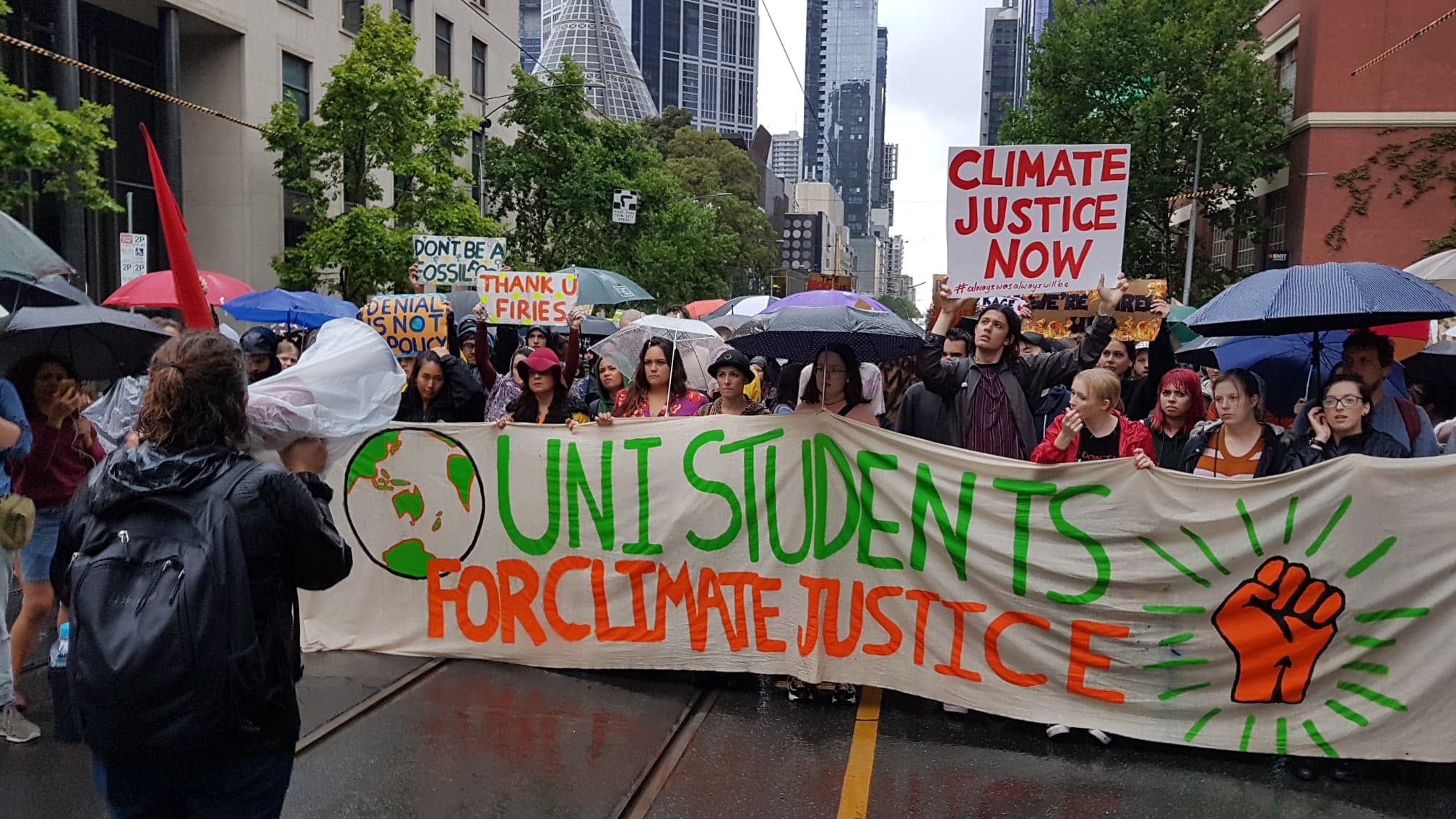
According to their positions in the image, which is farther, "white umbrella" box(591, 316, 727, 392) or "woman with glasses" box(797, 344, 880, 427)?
"white umbrella" box(591, 316, 727, 392)

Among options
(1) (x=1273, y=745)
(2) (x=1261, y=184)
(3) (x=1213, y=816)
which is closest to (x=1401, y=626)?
(1) (x=1273, y=745)

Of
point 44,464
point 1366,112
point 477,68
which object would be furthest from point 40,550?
point 477,68

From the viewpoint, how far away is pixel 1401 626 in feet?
15.2

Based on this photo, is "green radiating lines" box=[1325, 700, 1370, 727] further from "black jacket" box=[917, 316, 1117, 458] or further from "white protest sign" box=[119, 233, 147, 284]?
"white protest sign" box=[119, 233, 147, 284]

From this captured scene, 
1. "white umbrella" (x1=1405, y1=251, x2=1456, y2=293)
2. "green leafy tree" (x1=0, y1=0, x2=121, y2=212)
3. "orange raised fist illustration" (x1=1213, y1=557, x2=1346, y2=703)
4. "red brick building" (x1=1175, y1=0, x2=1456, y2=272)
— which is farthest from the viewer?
"red brick building" (x1=1175, y1=0, x2=1456, y2=272)

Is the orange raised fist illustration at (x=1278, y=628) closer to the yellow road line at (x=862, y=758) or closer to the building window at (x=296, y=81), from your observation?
the yellow road line at (x=862, y=758)

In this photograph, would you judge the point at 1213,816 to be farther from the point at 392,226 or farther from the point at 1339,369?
the point at 392,226

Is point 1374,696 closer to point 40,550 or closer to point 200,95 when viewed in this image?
point 40,550

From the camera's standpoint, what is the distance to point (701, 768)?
4.60 metres

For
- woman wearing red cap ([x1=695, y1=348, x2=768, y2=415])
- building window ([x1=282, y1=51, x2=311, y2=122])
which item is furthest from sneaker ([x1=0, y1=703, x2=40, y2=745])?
building window ([x1=282, y1=51, x2=311, y2=122])

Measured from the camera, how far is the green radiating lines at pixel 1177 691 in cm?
487

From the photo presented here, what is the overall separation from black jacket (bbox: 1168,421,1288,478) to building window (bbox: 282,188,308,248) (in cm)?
2391

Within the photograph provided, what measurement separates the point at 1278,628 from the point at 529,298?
614cm

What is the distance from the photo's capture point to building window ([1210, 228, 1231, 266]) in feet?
122
